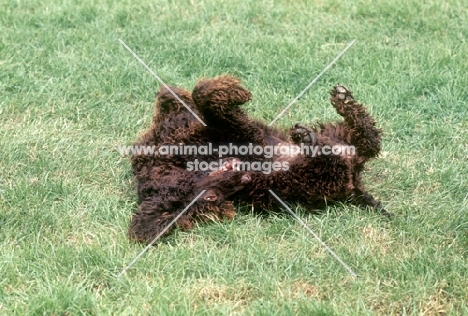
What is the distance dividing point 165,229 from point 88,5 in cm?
337

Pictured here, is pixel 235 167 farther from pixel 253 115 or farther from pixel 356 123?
pixel 253 115

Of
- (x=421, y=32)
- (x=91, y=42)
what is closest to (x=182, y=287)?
(x=91, y=42)

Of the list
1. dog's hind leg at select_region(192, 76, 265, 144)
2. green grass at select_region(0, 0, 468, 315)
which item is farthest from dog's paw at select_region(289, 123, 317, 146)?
green grass at select_region(0, 0, 468, 315)

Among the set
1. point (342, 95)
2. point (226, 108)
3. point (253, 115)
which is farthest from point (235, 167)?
point (253, 115)

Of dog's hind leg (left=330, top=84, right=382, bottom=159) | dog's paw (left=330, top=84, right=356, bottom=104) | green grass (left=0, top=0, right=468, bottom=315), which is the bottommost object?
green grass (left=0, top=0, right=468, bottom=315)

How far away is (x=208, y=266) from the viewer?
2914mm

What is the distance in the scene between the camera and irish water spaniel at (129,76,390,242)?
3.14 meters

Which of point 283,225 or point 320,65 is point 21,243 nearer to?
point 283,225

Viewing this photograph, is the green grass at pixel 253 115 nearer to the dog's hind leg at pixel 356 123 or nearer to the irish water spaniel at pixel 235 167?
the irish water spaniel at pixel 235 167

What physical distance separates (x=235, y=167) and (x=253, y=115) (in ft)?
3.57

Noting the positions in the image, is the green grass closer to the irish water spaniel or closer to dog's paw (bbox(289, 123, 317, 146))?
the irish water spaniel

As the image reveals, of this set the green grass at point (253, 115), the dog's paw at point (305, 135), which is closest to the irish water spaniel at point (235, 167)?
the dog's paw at point (305, 135)

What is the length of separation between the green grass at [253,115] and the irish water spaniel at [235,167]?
107mm

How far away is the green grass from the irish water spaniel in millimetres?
107
